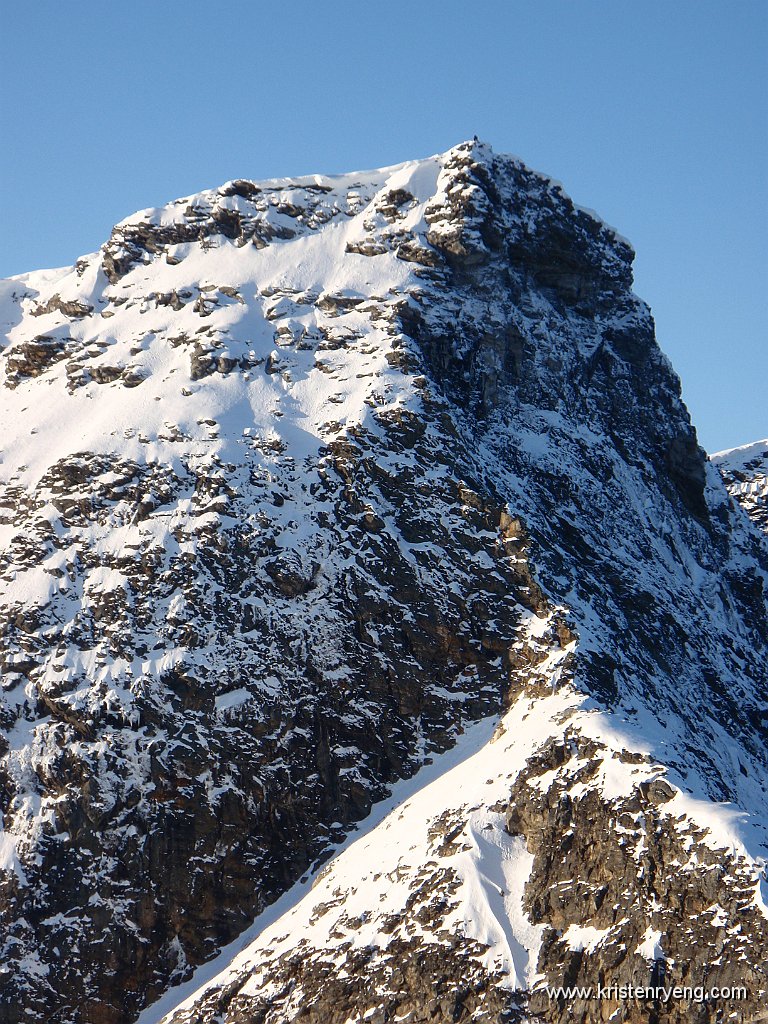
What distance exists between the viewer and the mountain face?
71.8m

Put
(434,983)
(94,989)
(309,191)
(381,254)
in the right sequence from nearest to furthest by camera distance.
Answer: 1. (434,983)
2. (94,989)
3. (381,254)
4. (309,191)

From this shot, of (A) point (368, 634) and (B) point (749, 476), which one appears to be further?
(B) point (749, 476)

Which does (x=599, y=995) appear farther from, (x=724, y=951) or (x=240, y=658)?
(x=240, y=658)

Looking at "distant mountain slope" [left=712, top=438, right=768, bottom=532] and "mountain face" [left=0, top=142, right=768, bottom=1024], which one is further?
"distant mountain slope" [left=712, top=438, right=768, bottom=532]

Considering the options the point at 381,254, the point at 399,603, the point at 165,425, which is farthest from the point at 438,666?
the point at 381,254

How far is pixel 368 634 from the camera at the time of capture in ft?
294

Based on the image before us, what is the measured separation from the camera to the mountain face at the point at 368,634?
7175 centimetres

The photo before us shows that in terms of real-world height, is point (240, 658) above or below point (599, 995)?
above

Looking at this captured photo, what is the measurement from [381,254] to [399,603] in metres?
32.9

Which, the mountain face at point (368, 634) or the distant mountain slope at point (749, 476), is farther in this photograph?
the distant mountain slope at point (749, 476)

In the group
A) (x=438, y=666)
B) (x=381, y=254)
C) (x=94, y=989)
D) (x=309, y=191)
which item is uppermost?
(x=309, y=191)

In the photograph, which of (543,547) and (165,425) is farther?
(165,425)

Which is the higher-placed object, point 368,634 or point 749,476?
point 749,476

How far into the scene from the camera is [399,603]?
90.2 m
